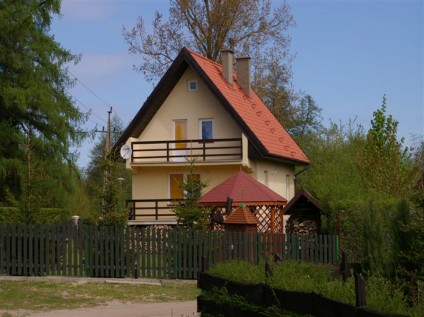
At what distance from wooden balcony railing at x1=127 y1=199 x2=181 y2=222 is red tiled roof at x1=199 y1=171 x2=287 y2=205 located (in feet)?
24.0

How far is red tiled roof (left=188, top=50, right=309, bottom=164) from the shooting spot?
3456cm

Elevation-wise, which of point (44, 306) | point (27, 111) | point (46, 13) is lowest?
point (44, 306)

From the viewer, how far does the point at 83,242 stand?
21.0 metres

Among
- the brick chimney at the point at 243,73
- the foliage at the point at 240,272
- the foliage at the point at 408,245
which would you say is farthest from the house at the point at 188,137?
the foliage at the point at 408,245

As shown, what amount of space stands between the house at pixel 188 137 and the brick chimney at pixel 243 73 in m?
1.57

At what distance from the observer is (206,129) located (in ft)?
119

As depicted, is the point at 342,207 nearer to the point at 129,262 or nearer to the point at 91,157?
the point at 129,262

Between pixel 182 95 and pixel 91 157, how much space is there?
48283 millimetres

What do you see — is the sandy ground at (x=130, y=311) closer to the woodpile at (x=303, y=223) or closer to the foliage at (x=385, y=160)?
the woodpile at (x=303, y=223)

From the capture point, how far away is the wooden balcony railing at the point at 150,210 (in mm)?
35219

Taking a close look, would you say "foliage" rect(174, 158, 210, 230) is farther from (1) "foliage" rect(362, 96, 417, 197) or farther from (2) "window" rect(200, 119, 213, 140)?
(2) "window" rect(200, 119, 213, 140)

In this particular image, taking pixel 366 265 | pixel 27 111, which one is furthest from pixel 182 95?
pixel 366 265

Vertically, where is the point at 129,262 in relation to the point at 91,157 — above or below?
below

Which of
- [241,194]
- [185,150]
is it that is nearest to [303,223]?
[241,194]
